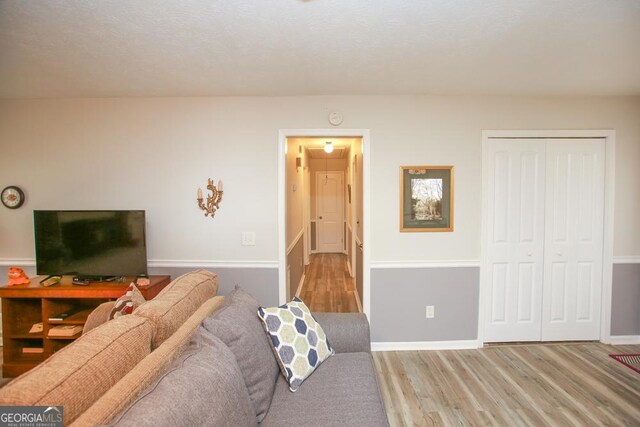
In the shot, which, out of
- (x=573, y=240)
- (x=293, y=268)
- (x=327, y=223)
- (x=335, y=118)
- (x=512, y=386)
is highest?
(x=335, y=118)

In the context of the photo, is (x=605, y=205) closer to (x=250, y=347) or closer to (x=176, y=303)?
(x=250, y=347)

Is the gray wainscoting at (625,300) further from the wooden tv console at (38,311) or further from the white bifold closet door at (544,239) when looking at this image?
the wooden tv console at (38,311)

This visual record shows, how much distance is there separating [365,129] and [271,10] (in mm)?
1586

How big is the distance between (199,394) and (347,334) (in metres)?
1.21

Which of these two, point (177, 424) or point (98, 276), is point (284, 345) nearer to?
point (177, 424)

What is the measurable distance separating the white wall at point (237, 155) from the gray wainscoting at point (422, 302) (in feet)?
0.61

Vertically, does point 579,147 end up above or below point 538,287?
above

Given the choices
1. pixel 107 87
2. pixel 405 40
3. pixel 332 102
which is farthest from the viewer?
pixel 332 102

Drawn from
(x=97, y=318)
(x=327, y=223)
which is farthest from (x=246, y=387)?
(x=327, y=223)

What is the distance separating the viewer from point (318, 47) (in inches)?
78.1

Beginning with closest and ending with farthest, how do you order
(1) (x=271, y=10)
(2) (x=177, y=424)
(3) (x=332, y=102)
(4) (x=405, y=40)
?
(2) (x=177, y=424), (1) (x=271, y=10), (4) (x=405, y=40), (3) (x=332, y=102)


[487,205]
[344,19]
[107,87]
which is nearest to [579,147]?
[487,205]

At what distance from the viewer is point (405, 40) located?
1892 mm

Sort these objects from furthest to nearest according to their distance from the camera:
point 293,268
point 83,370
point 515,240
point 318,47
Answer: point 293,268 → point 515,240 → point 318,47 → point 83,370
